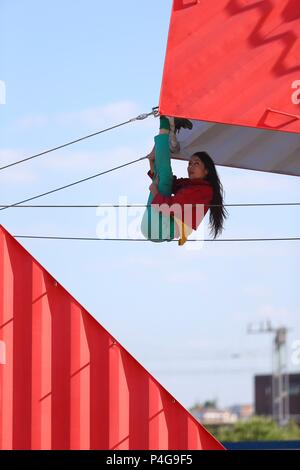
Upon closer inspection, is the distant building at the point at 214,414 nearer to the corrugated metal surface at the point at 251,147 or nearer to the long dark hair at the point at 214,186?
the corrugated metal surface at the point at 251,147

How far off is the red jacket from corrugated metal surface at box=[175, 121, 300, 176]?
1.14 m

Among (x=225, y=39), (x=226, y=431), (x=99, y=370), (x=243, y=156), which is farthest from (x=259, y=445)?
(x=226, y=431)

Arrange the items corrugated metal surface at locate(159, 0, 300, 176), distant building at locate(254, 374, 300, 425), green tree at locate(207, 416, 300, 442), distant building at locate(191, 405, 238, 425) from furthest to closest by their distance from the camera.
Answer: distant building at locate(191, 405, 238, 425), distant building at locate(254, 374, 300, 425), green tree at locate(207, 416, 300, 442), corrugated metal surface at locate(159, 0, 300, 176)

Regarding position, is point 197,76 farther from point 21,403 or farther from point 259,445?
point 259,445

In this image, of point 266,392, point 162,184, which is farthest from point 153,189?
point 266,392

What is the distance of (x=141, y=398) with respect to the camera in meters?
10.5

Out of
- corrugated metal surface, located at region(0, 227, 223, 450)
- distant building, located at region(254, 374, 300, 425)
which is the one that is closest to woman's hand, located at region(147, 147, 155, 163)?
corrugated metal surface, located at region(0, 227, 223, 450)

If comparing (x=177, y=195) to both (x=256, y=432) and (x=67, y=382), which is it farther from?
(x=256, y=432)

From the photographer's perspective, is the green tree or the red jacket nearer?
the red jacket

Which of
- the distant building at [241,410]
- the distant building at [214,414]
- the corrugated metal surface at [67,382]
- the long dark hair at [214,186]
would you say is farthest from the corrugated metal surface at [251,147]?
the distant building at [241,410]

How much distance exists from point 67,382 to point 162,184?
2.23 m

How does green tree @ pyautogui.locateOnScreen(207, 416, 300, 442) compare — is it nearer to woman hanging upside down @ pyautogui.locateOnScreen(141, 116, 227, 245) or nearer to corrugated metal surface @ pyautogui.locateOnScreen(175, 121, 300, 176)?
corrugated metal surface @ pyautogui.locateOnScreen(175, 121, 300, 176)

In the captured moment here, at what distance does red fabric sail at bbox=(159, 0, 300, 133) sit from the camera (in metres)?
10.2

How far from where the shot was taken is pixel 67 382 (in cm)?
1043
